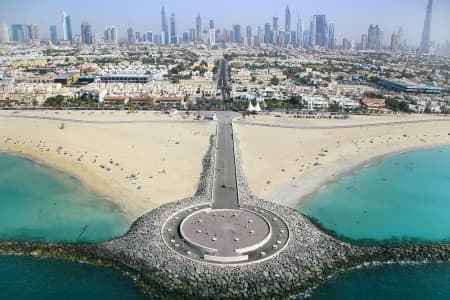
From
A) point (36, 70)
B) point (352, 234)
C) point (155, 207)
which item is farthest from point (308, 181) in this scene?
point (36, 70)

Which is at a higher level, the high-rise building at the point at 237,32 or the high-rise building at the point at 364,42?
the high-rise building at the point at 237,32

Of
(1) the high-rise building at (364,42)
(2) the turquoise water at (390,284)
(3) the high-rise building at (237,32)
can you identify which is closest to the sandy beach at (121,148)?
(2) the turquoise water at (390,284)

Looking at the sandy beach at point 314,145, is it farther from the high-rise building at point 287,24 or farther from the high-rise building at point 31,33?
the high-rise building at point 287,24

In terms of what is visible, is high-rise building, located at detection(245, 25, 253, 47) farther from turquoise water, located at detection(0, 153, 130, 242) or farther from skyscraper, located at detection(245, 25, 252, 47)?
turquoise water, located at detection(0, 153, 130, 242)

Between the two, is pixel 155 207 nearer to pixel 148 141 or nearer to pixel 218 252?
pixel 218 252

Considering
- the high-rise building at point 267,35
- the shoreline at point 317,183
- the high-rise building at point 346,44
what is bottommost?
the shoreline at point 317,183

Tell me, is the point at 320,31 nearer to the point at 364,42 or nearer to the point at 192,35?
the point at 364,42
